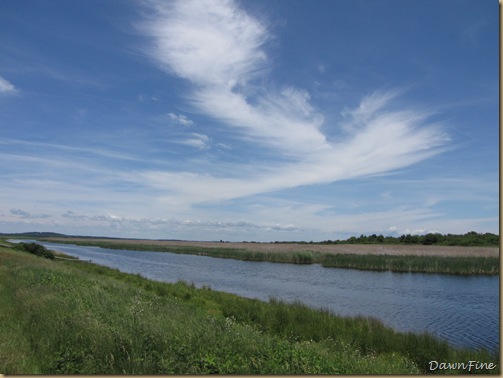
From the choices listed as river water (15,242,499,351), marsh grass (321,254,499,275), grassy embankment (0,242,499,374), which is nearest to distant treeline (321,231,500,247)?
marsh grass (321,254,499,275)

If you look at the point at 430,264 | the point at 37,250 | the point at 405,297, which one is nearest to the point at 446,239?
the point at 430,264

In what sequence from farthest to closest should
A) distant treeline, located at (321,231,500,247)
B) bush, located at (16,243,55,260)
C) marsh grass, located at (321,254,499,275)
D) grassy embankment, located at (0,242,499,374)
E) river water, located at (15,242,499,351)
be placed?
distant treeline, located at (321,231,500,247) < bush, located at (16,243,55,260) < marsh grass, located at (321,254,499,275) < river water, located at (15,242,499,351) < grassy embankment, located at (0,242,499,374)

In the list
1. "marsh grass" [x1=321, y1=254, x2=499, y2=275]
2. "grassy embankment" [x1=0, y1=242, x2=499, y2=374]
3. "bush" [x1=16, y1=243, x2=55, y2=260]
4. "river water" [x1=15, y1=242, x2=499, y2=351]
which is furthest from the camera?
"bush" [x1=16, y1=243, x2=55, y2=260]

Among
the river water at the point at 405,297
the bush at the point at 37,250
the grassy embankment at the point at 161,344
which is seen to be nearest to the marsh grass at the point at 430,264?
the river water at the point at 405,297

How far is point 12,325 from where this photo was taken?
9914 millimetres

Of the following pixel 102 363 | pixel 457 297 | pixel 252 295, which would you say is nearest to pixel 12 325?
pixel 102 363

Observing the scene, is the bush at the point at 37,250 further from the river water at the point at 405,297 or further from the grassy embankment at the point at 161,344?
the grassy embankment at the point at 161,344

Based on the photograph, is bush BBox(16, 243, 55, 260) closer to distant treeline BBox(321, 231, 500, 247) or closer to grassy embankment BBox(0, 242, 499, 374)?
grassy embankment BBox(0, 242, 499, 374)

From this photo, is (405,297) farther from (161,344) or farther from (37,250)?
(37,250)

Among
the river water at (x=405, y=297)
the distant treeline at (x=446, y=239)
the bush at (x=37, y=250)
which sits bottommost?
the river water at (x=405, y=297)

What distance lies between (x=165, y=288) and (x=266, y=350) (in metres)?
17.0

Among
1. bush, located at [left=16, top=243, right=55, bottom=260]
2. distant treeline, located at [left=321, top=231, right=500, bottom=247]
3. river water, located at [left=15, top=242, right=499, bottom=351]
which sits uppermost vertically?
distant treeline, located at [left=321, top=231, right=500, bottom=247]

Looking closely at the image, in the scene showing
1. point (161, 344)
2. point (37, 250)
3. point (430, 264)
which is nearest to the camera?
point (161, 344)

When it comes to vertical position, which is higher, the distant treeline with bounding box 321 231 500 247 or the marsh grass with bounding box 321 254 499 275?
the distant treeline with bounding box 321 231 500 247
